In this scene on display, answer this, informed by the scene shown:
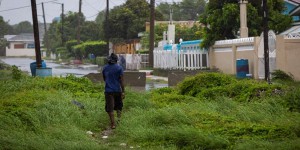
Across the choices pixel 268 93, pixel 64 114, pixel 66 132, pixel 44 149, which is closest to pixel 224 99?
pixel 268 93

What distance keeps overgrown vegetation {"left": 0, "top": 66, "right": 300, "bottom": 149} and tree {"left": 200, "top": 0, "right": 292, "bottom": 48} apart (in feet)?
56.0

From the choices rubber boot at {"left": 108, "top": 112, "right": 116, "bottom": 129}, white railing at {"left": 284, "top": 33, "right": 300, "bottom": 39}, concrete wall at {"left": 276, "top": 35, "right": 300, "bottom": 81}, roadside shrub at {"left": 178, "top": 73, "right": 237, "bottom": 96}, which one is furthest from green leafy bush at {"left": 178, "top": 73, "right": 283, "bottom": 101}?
white railing at {"left": 284, "top": 33, "right": 300, "bottom": 39}

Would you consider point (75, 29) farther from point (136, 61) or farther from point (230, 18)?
point (230, 18)

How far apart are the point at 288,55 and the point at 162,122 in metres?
15.4

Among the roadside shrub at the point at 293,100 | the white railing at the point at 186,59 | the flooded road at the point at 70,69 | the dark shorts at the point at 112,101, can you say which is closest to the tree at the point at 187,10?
the flooded road at the point at 70,69

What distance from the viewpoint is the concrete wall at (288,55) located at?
2586cm

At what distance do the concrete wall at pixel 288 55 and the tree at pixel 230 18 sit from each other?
695 cm

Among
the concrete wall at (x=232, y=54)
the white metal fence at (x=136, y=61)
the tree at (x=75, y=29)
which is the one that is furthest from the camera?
the tree at (x=75, y=29)

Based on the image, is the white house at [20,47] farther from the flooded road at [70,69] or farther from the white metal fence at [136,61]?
the white metal fence at [136,61]

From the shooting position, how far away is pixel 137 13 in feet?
234

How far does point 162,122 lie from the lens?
12180mm

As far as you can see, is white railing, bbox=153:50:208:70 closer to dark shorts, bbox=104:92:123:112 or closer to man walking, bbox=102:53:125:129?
dark shorts, bbox=104:92:123:112

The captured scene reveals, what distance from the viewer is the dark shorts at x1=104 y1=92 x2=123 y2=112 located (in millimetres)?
13583

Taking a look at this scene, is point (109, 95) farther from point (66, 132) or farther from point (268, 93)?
point (268, 93)
